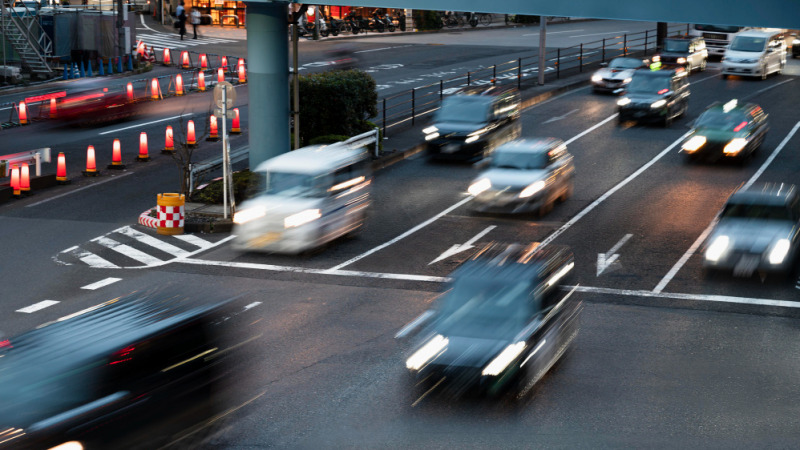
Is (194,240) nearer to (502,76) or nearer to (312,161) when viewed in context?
(312,161)

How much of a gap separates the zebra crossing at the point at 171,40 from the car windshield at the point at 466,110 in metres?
27.4

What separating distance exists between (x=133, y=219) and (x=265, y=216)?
15.1ft

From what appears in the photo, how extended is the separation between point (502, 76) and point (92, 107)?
18.8 meters

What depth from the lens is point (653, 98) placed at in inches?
1284

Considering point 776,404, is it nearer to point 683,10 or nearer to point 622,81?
point 683,10

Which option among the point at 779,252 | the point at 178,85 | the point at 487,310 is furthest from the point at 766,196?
the point at 178,85

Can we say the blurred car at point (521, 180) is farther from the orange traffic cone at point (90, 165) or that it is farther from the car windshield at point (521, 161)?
the orange traffic cone at point (90, 165)

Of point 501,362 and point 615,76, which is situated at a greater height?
point 615,76

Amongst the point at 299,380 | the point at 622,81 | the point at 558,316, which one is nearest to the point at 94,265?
the point at 299,380

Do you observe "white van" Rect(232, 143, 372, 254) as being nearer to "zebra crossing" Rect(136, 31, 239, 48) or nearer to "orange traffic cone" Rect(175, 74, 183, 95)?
"orange traffic cone" Rect(175, 74, 183, 95)

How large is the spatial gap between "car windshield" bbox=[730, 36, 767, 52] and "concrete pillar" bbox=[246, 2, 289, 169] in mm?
26640

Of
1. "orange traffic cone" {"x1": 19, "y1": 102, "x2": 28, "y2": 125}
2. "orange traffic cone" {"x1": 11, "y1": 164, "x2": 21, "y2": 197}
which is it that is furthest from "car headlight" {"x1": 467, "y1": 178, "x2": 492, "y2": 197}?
"orange traffic cone" {"x1": 19, "y1": 102, "x2": 28, "y2": 125}

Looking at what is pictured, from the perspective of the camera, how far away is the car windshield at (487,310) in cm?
1198

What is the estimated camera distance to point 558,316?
1293cm
